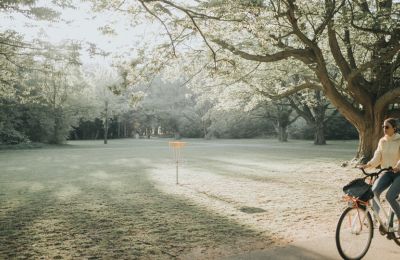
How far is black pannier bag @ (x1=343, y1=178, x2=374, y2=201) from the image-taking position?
5.07 meters

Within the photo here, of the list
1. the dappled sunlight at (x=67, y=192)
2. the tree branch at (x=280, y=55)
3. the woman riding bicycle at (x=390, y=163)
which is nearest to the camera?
the woman riding bicycle at (x=390, y=163)

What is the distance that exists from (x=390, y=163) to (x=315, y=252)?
1715 millimetres

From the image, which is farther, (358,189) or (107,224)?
(107,224)

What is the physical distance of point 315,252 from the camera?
5.29 m

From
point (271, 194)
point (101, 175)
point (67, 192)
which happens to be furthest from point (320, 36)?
point (67, 192)

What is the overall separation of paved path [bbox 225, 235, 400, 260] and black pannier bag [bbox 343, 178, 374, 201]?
0.81 metres

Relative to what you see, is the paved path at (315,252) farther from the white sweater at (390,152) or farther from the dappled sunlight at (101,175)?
the dappled sunlight at (101,175)

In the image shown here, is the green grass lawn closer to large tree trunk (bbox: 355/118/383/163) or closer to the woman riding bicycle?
the woman riding bicycle

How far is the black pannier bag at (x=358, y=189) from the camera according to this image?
507cm

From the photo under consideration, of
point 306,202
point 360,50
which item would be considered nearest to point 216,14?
point 306,202

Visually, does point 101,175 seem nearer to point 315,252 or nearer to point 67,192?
point 67,192

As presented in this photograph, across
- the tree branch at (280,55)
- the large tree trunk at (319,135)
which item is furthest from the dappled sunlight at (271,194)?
the large tree trunk at (319,135)

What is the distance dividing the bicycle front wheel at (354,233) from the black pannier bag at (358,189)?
0.62ft

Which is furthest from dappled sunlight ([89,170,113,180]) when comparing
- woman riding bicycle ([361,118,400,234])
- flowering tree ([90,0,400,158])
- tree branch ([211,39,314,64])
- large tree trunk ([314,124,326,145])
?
large tree trunk ([314,124,326,145])
